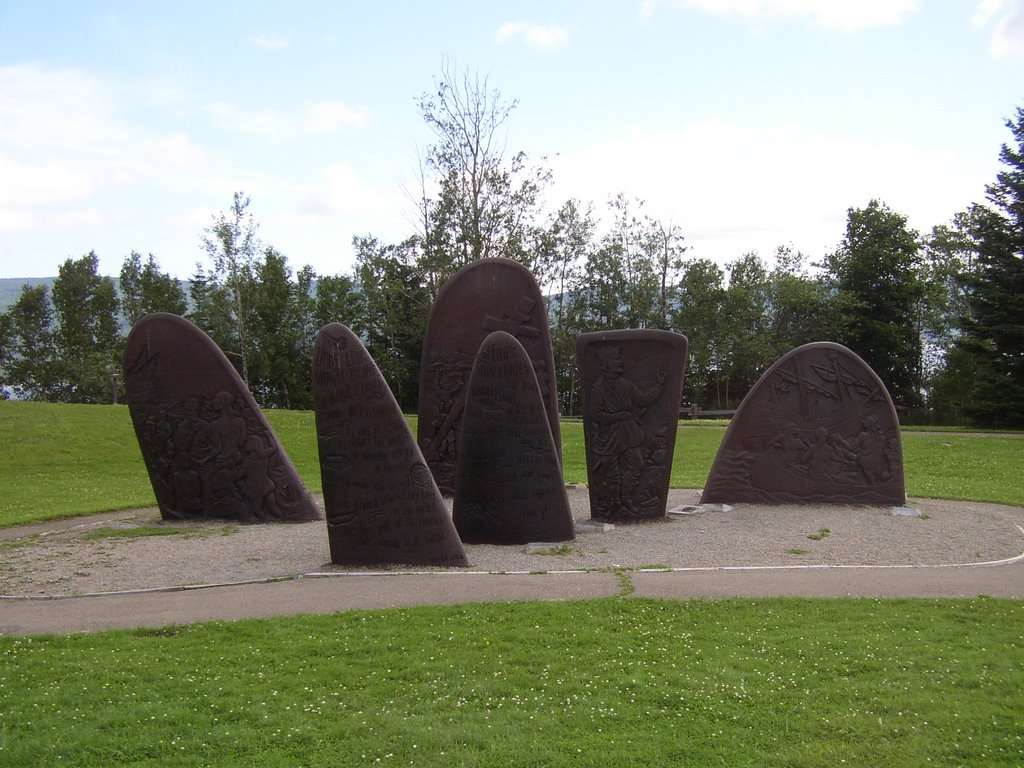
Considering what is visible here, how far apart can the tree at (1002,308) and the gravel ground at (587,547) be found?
71.4 ft

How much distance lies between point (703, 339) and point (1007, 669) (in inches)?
A: 1659

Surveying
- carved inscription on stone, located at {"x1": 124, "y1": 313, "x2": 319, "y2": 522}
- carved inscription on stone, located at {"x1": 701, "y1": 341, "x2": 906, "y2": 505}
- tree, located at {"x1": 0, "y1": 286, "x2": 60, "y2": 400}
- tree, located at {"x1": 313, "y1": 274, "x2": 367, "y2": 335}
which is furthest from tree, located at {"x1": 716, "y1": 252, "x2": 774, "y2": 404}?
tree, located at {"x1": 0, "y1": 286, "x2": 60, "y2": 400}

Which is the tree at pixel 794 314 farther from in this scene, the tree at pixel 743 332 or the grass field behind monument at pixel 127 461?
the grass field behind monument at pixel 127 461

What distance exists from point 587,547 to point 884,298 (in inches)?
1516

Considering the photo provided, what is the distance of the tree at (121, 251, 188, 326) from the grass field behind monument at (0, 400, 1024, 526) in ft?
70.1

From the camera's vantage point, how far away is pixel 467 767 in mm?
4863

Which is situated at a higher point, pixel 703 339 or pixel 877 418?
pixel 703 339

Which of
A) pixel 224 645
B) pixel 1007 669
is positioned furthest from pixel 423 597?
pixel 1007 669

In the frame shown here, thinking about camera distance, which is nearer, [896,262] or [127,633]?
[127,633]

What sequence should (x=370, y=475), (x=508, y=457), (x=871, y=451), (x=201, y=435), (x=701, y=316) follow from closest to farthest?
(x=370, y=475) < (x=508, y=457) < (x=201, y=435) < (x=871, y=451) < (x=701, y=316)

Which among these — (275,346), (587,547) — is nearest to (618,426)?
(587,547)

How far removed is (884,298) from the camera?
4478cm

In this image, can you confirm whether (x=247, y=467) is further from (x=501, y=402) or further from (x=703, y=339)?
(x=703, y=339)

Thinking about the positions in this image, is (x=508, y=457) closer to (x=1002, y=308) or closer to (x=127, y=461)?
(x=127, y=461)
